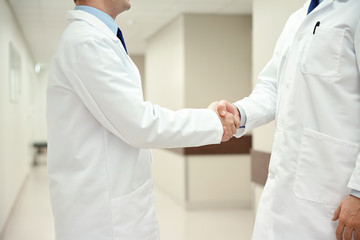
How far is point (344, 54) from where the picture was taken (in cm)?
151

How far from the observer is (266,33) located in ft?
13.9

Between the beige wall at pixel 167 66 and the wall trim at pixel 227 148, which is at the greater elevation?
the beige wall at pixel 167 66

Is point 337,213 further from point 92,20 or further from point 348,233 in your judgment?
point 92,20

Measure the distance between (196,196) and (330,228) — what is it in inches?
208

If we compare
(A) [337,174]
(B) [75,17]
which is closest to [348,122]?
(A) [337,174]

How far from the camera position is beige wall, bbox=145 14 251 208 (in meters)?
6.72

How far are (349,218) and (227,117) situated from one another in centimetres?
70

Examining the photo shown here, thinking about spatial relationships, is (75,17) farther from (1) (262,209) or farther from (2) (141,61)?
(2) (141,61)

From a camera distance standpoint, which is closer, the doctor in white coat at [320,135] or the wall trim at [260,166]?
the doctor in white coat at [320,135]

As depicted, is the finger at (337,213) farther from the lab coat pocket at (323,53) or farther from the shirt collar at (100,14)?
the shirt collar at (100,14)

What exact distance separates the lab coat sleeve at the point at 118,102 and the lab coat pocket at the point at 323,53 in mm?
505

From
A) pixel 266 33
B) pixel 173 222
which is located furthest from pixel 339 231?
pixel 173 222

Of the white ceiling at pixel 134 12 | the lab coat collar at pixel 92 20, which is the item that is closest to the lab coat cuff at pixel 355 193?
the lab coat collar at pixel 92 20

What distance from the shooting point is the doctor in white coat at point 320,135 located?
150cm
